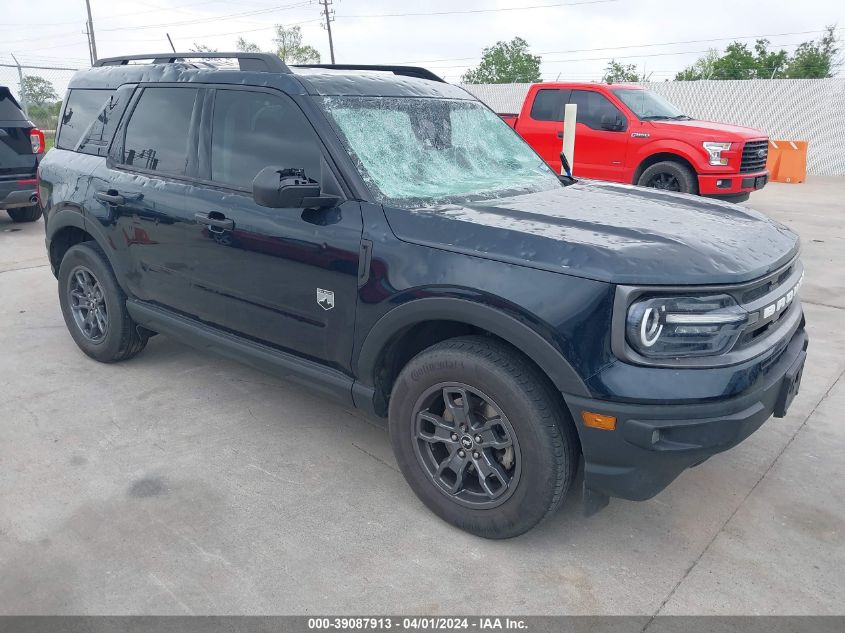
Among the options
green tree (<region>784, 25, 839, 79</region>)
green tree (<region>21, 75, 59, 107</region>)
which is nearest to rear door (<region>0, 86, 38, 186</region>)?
green tree (<region>21, 75, 59, 107</region>)

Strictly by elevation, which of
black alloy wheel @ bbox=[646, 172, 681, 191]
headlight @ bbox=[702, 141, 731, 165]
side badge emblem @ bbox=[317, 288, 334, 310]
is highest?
side badge emblem @ bbox=[317, 288, 334, 310]

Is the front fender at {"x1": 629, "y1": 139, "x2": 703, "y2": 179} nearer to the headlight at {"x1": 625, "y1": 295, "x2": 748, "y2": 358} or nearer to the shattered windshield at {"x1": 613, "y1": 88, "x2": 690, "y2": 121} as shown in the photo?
the shattered windshield at {"x1": 613, "y1": 88, "x2": 690, "y2": 121}

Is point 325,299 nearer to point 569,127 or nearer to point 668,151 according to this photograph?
point 569,127

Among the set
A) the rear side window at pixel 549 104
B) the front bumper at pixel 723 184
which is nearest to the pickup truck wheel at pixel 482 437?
the front bumper at pixel 723 184

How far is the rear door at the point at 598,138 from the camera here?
33.5 ft

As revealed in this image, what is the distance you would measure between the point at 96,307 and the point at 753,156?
29.2 ft

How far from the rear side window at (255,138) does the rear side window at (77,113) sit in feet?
4.18

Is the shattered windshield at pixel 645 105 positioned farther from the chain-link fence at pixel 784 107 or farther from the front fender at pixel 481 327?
the chain-link fence at pixel 784 107

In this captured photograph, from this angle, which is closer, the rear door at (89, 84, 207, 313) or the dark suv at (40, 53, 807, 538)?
the dark suv at (40, 53, 807, 538)

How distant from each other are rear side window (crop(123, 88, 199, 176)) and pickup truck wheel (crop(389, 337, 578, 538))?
6.20ft

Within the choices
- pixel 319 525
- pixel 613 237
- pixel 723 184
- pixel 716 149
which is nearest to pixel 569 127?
pixel 716 149

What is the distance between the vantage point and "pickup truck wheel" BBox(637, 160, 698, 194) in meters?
9.73

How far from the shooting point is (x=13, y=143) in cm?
852

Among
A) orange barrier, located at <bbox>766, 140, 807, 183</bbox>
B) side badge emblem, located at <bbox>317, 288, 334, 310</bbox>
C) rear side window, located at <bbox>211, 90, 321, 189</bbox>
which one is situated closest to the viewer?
side badge emblem, located at <bbox>317, 288, 334, 310</bbox>
